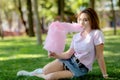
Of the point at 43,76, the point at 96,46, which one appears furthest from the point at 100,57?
the point at 43,76

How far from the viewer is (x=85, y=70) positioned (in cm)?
735

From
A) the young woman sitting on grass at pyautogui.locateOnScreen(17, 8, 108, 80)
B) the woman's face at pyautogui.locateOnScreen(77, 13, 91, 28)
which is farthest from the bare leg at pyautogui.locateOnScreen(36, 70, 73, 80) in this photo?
the woman's face at pyautogui.locateOnScreen(77, 13, 91, 28)

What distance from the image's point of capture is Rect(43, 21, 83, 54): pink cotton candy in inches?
281

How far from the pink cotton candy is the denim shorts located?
0.25m

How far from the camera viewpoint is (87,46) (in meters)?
7.21

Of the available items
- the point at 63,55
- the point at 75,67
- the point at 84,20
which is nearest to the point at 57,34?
the point at 63,55

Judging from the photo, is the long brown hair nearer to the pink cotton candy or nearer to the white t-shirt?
the white t-shirt

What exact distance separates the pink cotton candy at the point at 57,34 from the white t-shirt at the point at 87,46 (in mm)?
226

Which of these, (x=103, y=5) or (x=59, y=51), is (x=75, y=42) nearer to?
(x=59, y=51)

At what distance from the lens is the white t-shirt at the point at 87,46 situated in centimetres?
719

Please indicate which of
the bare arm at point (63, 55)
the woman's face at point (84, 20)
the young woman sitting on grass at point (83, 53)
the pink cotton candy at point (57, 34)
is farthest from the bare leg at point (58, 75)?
the woman's face at point (84, 20)

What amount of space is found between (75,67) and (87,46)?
435 mm

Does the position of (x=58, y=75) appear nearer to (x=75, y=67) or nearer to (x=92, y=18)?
(x=75, y=67)

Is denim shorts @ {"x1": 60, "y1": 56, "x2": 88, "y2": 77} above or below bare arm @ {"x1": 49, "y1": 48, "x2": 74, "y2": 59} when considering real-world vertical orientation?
below
